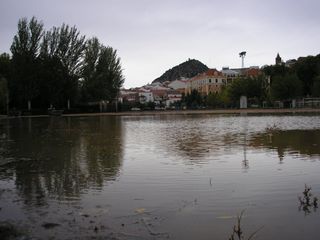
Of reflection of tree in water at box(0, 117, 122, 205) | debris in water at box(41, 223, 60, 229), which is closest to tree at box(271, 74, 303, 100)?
reflection of tree in water at box(0, 117, 122, 205)

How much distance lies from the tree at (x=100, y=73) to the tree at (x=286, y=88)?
2816 cm

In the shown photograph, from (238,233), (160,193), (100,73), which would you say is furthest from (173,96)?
(238,233)

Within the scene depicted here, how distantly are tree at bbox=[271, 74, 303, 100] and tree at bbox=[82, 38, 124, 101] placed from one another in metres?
28.2

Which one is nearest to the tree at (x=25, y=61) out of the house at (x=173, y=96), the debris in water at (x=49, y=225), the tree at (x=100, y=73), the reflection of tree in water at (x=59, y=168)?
the tree at (x=100, y=73)

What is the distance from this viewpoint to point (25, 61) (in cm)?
6781

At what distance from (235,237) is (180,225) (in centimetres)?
91

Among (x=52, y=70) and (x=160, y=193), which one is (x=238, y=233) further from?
(x=52, y=70)

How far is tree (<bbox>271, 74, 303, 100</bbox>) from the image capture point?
82.1m

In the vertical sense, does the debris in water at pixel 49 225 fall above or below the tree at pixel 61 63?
below

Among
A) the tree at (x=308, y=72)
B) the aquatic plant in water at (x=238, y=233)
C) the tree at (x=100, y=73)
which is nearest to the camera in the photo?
the aquatic plant in water at (x=238, y=233)

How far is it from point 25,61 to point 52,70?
13.4 feet

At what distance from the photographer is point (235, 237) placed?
5895 millimetres

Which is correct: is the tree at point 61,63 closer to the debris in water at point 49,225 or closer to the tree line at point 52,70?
the tree line at point 52,70

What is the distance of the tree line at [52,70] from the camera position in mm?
68000
